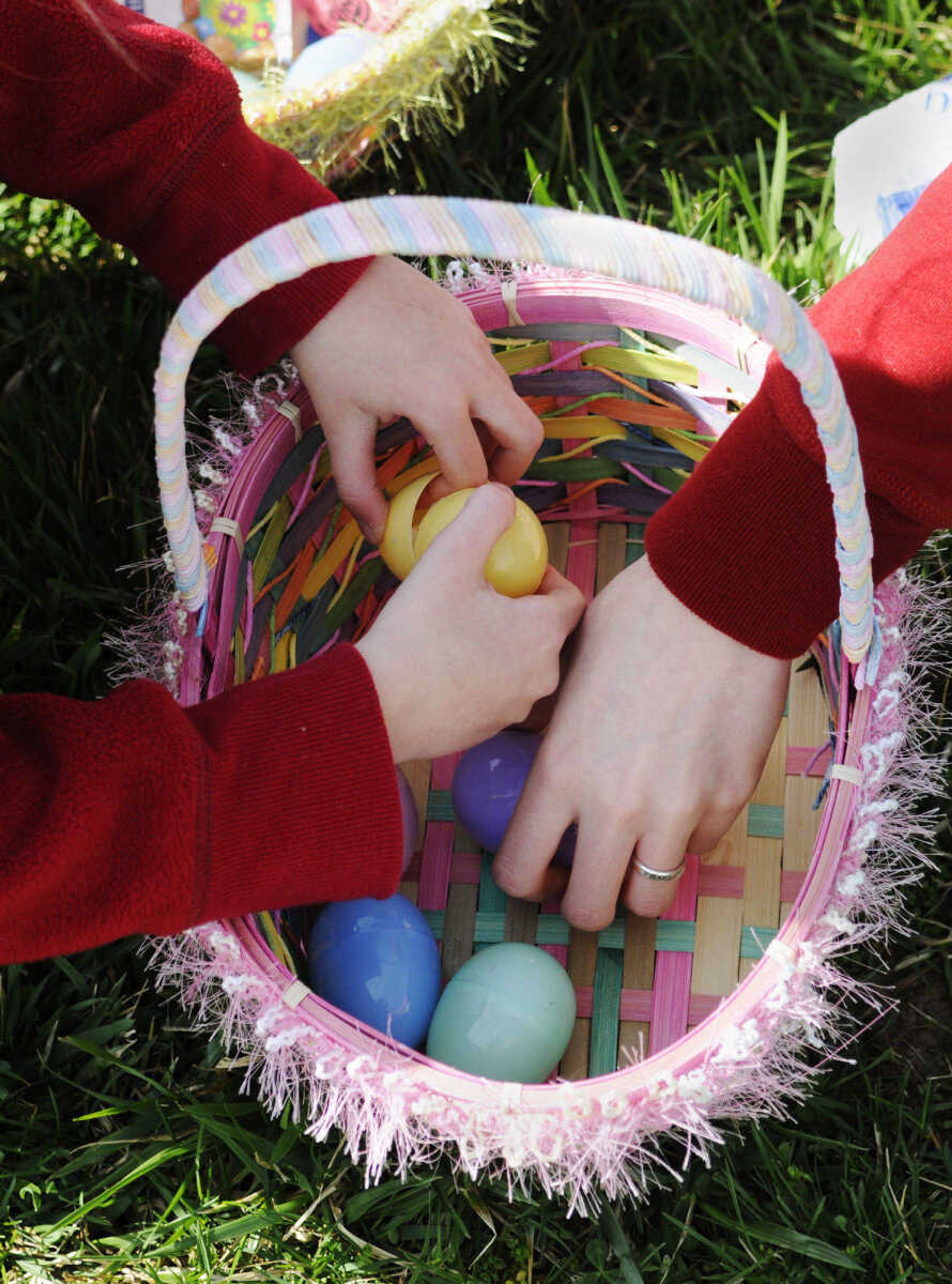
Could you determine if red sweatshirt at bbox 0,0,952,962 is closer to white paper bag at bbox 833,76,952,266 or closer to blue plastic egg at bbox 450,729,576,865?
blue plastic egg at bbox 450,729,576,865

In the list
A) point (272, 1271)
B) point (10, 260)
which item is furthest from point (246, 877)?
point (10, 260)

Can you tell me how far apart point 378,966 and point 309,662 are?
25 centimetres

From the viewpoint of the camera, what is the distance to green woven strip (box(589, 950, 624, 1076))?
1.06 meters

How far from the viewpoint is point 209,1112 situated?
1040mm

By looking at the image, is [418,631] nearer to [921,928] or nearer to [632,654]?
[632,654]

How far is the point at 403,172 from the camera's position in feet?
5.03

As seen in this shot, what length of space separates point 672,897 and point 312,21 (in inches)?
46.2

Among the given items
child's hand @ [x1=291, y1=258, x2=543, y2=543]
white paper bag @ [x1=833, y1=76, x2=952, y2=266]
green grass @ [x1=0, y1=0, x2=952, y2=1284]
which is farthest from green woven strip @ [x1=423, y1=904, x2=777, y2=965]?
white paper bag @ [x1=833, y1=76, x2=952, y2=266]

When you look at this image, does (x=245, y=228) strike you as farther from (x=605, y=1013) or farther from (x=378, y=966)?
(x=605, y=1013)

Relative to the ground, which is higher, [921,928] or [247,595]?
[247,595]

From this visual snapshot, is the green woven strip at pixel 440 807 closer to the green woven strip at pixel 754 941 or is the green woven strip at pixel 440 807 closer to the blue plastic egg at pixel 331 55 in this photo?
the green woven strip at pixel 754 941

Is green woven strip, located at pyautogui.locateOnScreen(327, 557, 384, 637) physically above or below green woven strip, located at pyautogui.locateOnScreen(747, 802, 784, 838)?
above

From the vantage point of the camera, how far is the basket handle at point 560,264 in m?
0.65

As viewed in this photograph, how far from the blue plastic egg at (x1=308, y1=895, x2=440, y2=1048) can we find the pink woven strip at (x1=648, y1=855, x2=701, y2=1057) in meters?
0.19
